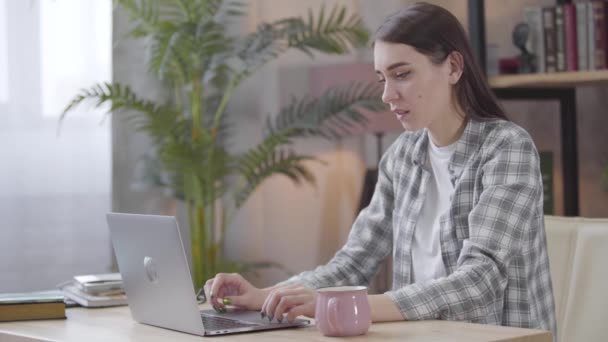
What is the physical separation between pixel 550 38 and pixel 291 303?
6.80ft

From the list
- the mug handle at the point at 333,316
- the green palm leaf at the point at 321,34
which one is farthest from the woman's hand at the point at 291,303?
the green palm leaf at the point at 321,34

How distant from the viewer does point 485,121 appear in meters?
1.94

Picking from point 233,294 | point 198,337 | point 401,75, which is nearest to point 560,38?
point 401,75

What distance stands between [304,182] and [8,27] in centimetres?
155

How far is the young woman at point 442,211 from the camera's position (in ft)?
5.52

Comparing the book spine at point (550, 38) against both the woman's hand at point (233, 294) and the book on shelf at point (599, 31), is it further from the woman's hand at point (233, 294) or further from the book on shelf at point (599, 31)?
the woman's hand at point (233, 294)

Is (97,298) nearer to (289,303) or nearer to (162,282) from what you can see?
(162,282)

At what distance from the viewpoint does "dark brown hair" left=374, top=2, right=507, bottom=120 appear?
188cm

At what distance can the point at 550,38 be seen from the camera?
3.36 m

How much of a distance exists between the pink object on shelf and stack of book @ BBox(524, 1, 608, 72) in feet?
2.86

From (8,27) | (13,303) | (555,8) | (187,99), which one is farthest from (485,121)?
(187,99)

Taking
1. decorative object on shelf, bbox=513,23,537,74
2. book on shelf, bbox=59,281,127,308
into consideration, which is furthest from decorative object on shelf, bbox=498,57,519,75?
book on shelf, bbox=59,281,127,308

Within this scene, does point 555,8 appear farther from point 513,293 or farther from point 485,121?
point 513,293

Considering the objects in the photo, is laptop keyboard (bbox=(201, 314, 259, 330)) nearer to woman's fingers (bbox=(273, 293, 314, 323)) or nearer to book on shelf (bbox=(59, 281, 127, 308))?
woman's fingers (bbox=(273, 293, 314, 323))
